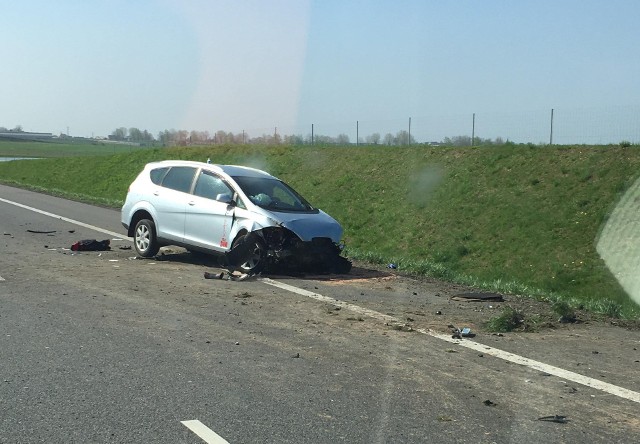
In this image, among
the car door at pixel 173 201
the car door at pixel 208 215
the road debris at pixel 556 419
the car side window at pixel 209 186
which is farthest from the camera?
the car door at pixel 173 201

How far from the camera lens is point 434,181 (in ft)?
83.9

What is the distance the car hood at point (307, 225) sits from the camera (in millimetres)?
12336

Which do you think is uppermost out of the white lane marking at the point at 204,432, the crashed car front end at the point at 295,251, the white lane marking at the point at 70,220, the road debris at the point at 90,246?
the crashed car front end at the point at 295,251

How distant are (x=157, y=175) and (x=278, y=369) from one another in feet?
26.4

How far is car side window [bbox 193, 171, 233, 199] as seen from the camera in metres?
13.2

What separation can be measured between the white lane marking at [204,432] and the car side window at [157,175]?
918 cm

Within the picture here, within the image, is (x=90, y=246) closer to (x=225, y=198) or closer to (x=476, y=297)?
(x=225, y=198)

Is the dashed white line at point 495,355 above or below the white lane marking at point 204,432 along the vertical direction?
below

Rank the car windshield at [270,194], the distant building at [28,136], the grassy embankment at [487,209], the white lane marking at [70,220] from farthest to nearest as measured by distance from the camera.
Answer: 1. the distant building at [28,136]
2. the white lane marking at [70,220]
3. the grassy embankment at [487,209]
4. the car windshield at [270,194]

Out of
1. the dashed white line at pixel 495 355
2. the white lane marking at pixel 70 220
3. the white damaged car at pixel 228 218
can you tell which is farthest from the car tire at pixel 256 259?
the white lane marking at pixel 70 220

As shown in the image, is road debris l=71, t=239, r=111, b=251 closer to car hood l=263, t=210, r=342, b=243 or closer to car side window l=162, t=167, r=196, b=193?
car side window l=162, t=167, r=196, b=193

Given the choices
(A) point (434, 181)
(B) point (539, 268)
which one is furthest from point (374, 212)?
(B) point (539, 268)

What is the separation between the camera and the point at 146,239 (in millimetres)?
14008

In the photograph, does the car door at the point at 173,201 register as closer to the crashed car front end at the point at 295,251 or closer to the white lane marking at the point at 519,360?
the crashed car front end at the point at 295,251
